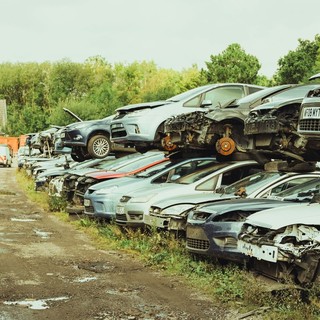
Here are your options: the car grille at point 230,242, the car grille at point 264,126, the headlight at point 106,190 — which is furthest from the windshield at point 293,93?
the car grille at point 230,242

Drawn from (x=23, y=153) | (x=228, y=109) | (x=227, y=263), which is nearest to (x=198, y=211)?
(x=227, y=263)

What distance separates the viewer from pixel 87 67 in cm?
8725

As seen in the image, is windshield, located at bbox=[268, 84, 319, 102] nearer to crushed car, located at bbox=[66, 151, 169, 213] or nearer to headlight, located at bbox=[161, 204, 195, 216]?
crushed car, located at bbox=[66, 151, 169, 213]

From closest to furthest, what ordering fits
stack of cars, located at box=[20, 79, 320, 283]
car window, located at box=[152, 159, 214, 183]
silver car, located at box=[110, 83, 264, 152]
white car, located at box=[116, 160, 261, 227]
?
stack of cars, located at box=[20, 79, 320, 283] → white car, located at box=[116, 160, 261, 227] → car window, located at box=[152, 159, 214, 183] → silver car, located at box=[110, 83, 264, 152]

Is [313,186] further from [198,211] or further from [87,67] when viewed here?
[87,67]

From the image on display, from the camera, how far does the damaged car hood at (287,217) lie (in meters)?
7.09

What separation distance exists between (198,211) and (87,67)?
7963 cm

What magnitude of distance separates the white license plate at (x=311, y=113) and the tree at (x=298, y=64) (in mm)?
45091

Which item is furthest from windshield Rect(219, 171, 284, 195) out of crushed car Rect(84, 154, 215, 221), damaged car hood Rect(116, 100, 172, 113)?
damaged car hood Rect(116, 100, 172, 113)

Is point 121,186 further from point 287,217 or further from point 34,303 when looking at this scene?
point 287,217

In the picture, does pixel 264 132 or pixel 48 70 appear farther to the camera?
pixel 48 70

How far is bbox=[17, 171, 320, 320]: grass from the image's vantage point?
22.5 feet

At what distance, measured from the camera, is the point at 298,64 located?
55125mm

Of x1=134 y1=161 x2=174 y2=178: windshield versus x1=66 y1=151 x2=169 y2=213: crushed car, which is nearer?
x1=134 y1=161 x2=174 y2=178: windshield
